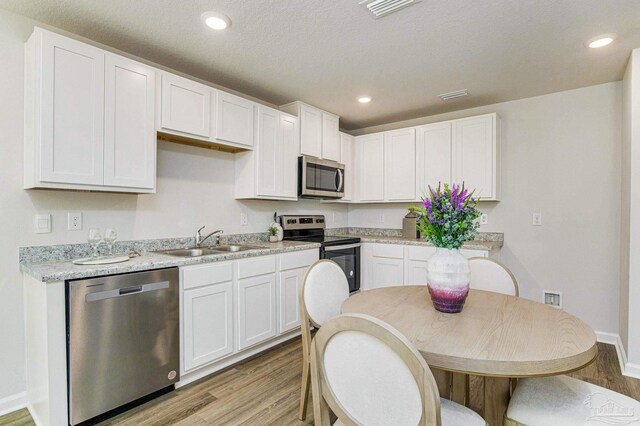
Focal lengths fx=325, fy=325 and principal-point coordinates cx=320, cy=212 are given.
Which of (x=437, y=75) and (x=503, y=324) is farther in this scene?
(x=437, y=75)

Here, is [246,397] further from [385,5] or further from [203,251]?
[385,5]

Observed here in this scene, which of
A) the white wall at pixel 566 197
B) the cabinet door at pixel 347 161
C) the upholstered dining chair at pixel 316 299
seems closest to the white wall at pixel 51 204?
the upholstered dining chair at pixel 316 299

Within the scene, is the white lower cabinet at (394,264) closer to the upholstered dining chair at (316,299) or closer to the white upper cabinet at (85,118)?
the upholstered dining chair at (316,299)

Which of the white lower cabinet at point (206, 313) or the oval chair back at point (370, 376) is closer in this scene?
the oval chair back at point (370, 376)

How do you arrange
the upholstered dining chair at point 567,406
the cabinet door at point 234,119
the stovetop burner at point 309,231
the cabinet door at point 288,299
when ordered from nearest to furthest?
the upholstered dining chair at point 567,406
the cabinet door at point 234,119
the cabinet door at point 288,299
the stovetop burner at point 309,231

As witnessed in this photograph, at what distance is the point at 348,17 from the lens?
201 cm

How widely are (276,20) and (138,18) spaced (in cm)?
86

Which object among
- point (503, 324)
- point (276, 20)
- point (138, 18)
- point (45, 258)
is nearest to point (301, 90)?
point (276, 20)

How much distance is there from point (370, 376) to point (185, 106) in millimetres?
2354

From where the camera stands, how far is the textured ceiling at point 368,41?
1.92 meters

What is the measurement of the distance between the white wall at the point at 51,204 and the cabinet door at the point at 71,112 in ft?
1.08

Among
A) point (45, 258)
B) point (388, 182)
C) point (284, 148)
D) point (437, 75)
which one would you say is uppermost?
point (437, 75)

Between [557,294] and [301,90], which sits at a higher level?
[301,90]

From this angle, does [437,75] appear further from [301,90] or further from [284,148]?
[284,148]
